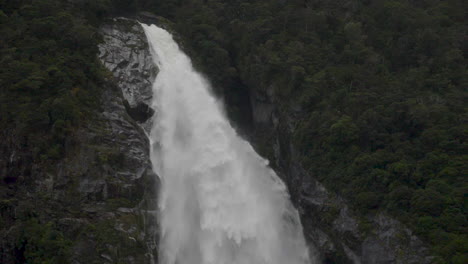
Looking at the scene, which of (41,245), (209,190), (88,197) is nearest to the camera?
(41,245)

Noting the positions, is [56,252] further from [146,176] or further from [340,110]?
[340,110]

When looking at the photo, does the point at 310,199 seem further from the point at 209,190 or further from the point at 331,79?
the point at 331,79

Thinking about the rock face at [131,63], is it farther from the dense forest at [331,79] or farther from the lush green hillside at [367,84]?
the lush green hillside at [367,84]

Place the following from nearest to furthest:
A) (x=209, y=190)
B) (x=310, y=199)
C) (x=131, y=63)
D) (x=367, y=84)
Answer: (x=209, y=190) → (x=310, y=199) → (x=131, y=63) → (x=367, y=84)

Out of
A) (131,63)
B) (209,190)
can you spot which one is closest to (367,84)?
(209,190)

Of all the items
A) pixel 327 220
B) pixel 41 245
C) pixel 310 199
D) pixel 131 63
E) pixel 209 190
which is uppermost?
pixel 131 63

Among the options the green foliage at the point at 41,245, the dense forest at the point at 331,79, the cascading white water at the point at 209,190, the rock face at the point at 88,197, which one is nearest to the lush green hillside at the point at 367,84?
the dense forest at the point at 331,79
